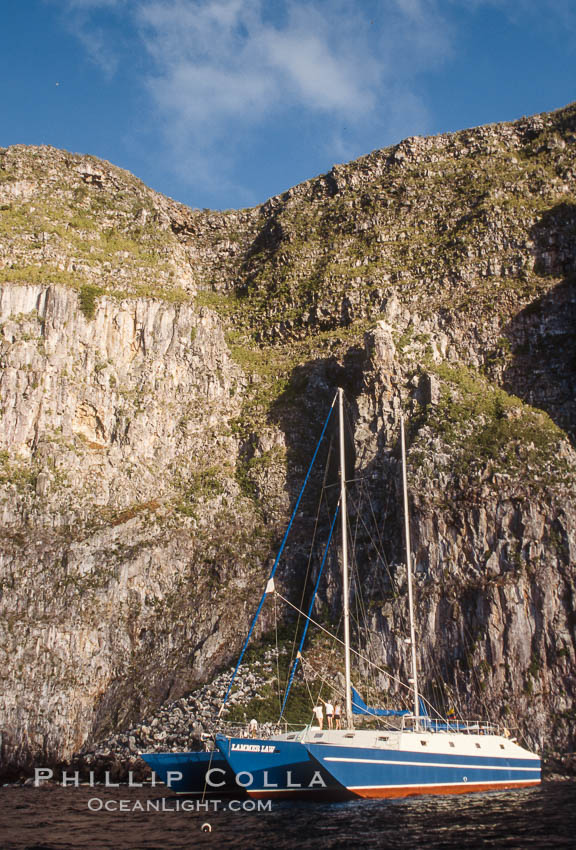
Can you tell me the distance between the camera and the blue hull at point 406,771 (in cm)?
2884

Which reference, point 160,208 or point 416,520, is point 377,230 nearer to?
point 160,208

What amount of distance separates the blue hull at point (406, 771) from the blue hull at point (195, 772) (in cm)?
578

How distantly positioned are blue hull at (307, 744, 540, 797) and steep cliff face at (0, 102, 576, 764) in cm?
602

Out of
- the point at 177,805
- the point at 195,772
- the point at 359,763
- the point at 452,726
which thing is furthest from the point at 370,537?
the point at 177,805

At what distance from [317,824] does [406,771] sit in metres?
6.47

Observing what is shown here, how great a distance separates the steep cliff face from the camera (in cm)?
4169

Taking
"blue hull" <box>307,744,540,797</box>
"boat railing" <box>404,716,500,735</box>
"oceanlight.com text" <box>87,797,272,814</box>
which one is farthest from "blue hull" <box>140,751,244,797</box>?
"boat railing" <box>404,716,500,735</box>

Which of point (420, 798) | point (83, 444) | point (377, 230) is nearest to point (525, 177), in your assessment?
point (377, 230)

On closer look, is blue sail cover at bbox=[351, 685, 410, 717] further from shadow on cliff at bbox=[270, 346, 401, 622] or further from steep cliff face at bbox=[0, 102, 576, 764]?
shadow on cliff at bbox=[270, 346, 401, 622]

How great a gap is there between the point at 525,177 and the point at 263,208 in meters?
26.7

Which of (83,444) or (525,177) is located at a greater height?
(525,177)

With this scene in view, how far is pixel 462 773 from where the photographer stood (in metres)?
31.2

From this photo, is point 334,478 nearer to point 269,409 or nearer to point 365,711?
point 269,409

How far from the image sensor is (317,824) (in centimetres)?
2459
